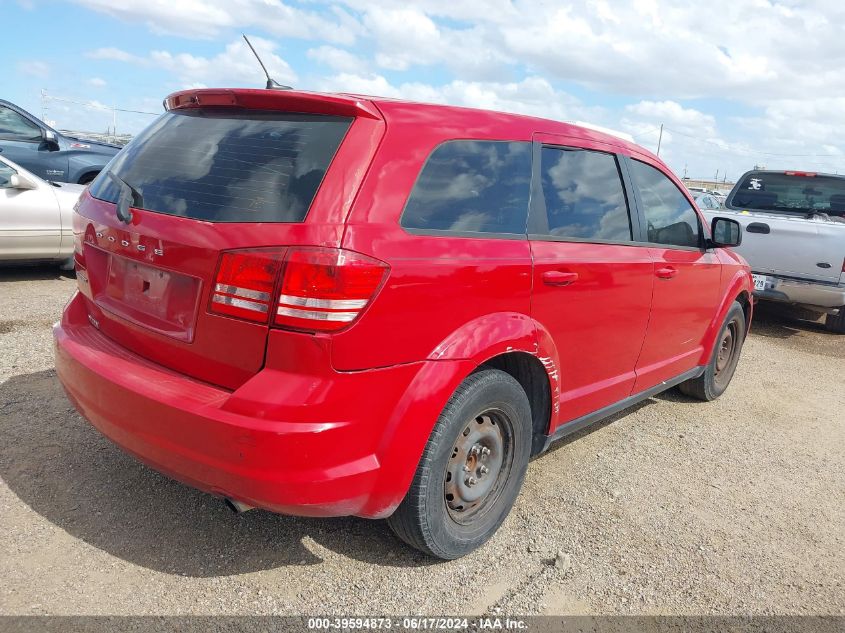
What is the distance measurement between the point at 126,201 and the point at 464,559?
1962mm

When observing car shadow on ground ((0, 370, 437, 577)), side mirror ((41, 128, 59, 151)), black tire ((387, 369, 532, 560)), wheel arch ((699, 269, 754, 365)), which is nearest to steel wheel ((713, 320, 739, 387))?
wheel arch ((699, 269, 754, 365))

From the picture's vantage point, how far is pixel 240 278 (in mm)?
2191

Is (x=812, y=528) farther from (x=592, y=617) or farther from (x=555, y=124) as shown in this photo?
(x=555, y=124)

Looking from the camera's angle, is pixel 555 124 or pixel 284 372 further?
pixel 555 124

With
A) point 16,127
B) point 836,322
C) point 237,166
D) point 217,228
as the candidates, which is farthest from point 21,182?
point 836,322

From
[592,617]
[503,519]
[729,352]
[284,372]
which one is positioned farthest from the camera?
[729,352]

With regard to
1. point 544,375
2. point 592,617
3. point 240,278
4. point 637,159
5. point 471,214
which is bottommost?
point 592,617

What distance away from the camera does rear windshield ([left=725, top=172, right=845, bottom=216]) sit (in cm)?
855

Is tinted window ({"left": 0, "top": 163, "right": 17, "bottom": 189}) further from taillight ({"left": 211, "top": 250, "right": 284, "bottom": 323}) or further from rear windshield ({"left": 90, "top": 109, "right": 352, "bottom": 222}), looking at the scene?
taillight ({"left": 211, "top": 250, "right": 284, "bottom": 323})

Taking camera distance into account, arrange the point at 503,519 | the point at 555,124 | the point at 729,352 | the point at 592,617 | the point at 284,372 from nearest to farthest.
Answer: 1. the point at 284,372
2. the point at 592,617
3. the point at 503,519
4. the point at 555,124
5. the point at 729,352

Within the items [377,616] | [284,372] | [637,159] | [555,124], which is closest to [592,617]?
[377,616]

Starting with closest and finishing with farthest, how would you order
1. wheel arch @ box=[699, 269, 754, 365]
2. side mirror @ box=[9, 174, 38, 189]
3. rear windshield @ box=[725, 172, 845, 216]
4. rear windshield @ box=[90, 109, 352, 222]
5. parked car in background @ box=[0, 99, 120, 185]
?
rear windshield @ box=[90, 109, 352, 222]
wheel arch @ box=[699, 269, 754, 365]
side mirror @ box=[9, 174, 38, 189]
rear windshield @ box=[725, 172, 845, 216]
parked car in background @ box=[0, 99, 120, 185]

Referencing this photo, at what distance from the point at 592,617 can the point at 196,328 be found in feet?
5.88

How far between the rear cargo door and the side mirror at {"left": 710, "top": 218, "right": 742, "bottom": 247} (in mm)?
2773
